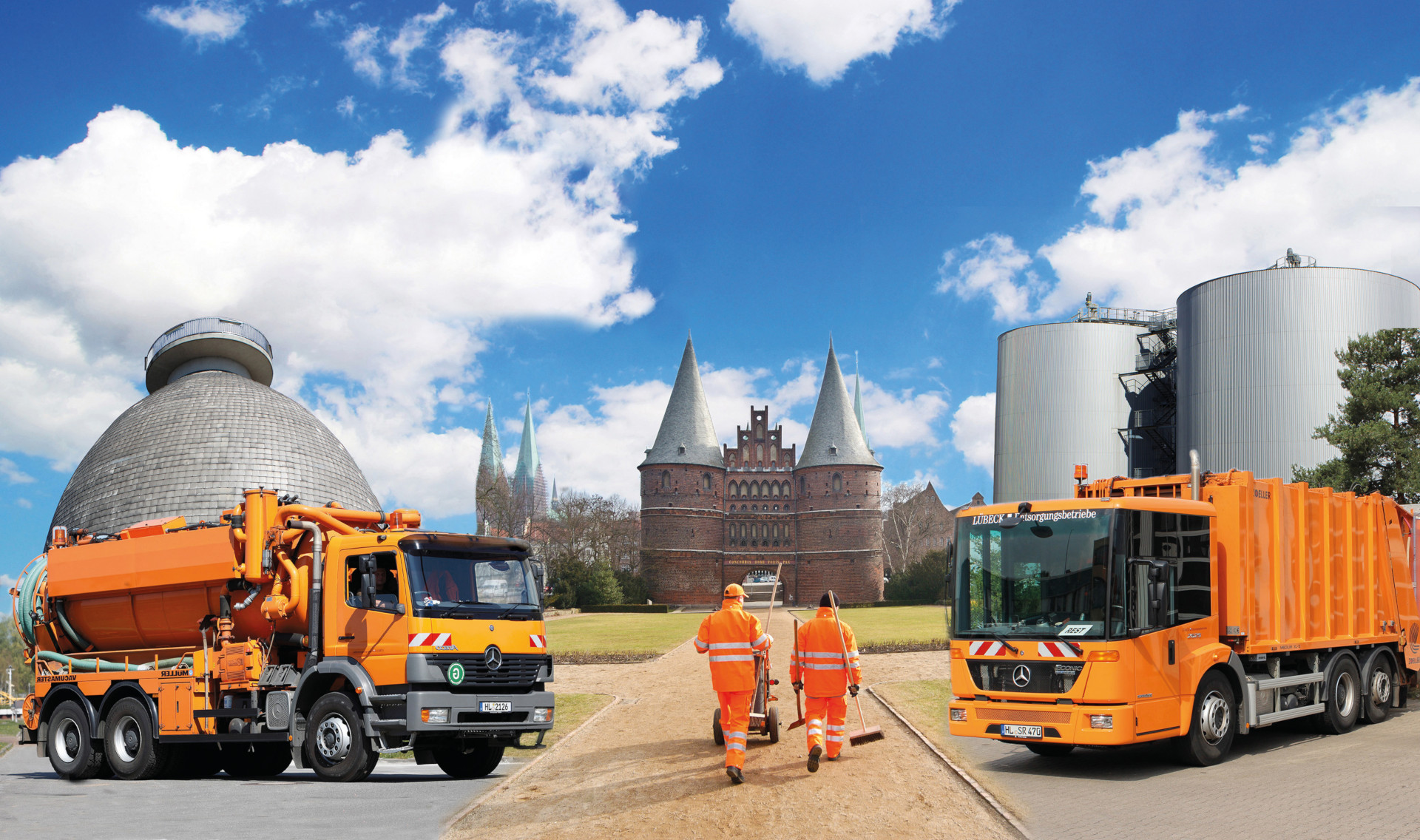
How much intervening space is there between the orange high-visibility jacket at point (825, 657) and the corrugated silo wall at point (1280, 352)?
41309 mm

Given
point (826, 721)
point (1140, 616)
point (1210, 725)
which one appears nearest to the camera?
point (1140, 616)

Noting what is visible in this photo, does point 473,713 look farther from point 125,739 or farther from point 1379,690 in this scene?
point 1379,690

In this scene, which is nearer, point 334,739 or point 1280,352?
point 334,739

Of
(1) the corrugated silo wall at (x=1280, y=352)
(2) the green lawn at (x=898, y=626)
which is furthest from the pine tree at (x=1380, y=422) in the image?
(1) the corrugated silo wall at (x=1280, y=352)

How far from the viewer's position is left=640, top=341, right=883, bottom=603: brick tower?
3317 inches

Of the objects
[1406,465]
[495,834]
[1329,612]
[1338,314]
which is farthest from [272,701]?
[1338,314]

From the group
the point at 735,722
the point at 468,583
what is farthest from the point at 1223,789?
the point at 468,583

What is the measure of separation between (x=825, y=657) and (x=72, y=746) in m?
10.6

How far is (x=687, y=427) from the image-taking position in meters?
86.4

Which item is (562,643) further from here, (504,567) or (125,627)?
(504,567)

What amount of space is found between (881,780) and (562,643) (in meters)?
23.9

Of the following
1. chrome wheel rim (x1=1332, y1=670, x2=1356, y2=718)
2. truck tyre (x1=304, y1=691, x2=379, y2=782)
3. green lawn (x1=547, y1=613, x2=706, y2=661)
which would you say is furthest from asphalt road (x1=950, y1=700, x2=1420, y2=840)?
green lawn (x1=547, y1=613, x2=706, y2=661)

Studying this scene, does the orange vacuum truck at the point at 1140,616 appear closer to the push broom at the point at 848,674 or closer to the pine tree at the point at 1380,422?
the push broom at the point at 848,674

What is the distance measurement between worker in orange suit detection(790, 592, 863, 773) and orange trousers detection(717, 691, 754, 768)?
668mm
